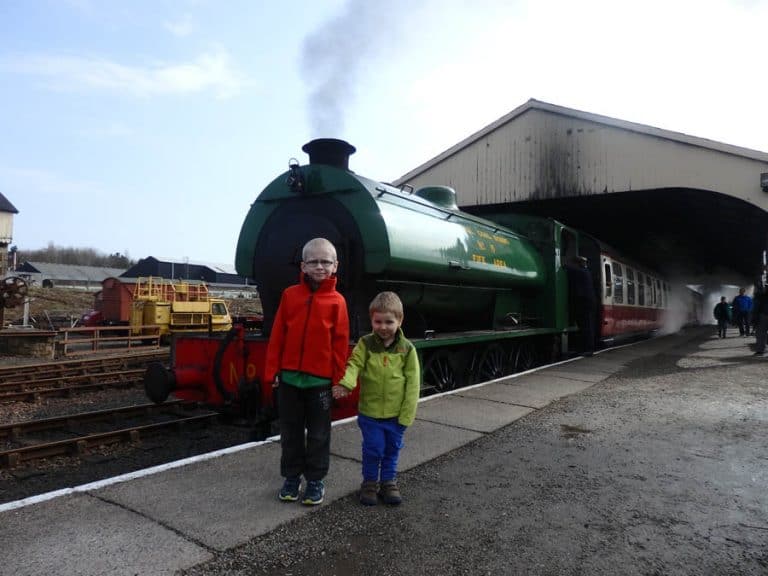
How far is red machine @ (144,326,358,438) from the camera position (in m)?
4.44

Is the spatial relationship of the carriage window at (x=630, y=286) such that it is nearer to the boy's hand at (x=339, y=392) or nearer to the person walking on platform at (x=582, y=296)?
the person walking on platform at (x=582, y=296)

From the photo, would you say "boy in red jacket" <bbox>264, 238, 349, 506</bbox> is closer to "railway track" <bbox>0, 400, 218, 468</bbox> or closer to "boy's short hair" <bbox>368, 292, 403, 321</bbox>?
"boy's short hair" <bbox>368, 292, 403, 321</bbox>

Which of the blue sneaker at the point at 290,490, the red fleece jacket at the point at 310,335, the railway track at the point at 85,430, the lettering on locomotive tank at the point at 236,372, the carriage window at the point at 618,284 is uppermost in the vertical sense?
the carriage window at the point at 618,284

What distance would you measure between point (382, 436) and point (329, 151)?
3.47 m

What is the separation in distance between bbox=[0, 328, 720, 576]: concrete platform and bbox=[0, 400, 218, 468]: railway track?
2231 mm

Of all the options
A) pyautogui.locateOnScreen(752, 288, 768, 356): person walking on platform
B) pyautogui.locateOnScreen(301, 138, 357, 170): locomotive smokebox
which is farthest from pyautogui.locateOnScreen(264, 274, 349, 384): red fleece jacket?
pyautogui.locateOnScreen(752, 288, 768, 356): person walking on platform

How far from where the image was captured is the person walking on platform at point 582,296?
1014 cm

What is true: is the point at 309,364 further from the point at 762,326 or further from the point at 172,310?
the point at 172,310

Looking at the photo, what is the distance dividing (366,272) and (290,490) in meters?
2.43

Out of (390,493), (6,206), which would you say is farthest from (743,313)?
(6,206)

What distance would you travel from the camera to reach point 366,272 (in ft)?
16.5

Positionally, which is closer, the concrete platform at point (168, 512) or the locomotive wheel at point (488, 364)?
the concrete platform at point (168, 512)

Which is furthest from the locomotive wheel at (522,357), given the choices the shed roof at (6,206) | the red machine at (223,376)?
the shed roof at (6,206)

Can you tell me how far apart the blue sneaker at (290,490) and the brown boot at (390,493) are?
0.51 metres
